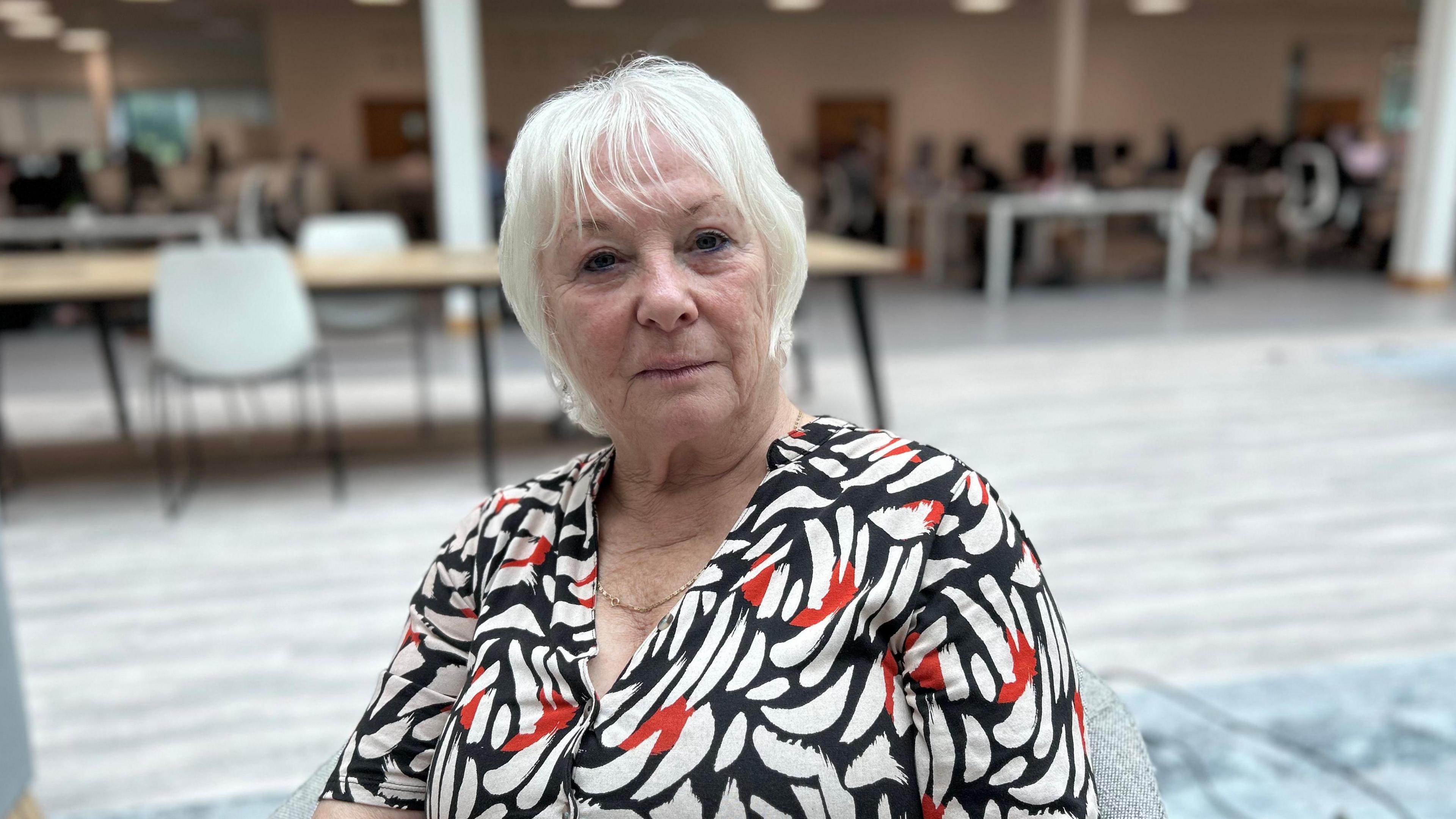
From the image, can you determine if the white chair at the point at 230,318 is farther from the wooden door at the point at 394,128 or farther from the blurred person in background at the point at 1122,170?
the wooden door at the point at 394,128

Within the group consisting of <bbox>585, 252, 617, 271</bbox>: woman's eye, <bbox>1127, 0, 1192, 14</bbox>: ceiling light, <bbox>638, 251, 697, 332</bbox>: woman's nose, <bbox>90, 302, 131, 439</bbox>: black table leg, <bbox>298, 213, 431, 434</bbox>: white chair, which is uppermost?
<bbox>1127, 0, 1192, 14</bbox>: ceiling light

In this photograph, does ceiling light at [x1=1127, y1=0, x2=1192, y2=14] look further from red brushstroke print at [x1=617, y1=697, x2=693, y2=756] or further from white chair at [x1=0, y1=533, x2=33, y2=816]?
red brushstroke print at [x1=617, y1=697, x2=693, y2=756]

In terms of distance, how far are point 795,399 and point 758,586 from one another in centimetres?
385

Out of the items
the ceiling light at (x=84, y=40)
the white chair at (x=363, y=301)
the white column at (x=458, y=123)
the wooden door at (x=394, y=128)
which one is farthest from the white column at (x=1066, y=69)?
the ceiling light at (x=84, y=40)

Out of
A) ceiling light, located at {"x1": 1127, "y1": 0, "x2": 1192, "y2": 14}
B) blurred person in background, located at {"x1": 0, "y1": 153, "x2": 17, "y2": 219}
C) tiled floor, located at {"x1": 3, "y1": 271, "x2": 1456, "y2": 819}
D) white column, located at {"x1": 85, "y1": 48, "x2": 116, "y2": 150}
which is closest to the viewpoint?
tiled floor, located at {"x1": 3, "y1": 271, "x2": 1456, "y2": 819}

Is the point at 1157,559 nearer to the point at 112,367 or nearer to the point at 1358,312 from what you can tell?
the point at 112,367

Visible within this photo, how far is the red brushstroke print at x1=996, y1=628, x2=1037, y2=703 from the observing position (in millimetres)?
799

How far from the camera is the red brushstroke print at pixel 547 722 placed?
2.91 ft

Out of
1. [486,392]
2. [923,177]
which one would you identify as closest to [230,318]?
[486,392]

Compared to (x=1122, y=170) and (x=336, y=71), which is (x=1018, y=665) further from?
(x=336, y=71)

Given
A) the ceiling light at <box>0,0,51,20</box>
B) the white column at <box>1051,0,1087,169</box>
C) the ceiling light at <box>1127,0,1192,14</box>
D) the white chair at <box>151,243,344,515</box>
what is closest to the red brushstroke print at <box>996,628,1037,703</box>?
the white chair at <box>151,243,344,515</box>

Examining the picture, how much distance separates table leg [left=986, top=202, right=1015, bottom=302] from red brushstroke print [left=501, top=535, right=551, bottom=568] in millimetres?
7460

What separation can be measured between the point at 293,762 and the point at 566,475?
3.97ft

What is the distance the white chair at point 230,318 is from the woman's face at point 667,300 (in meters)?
2.80
